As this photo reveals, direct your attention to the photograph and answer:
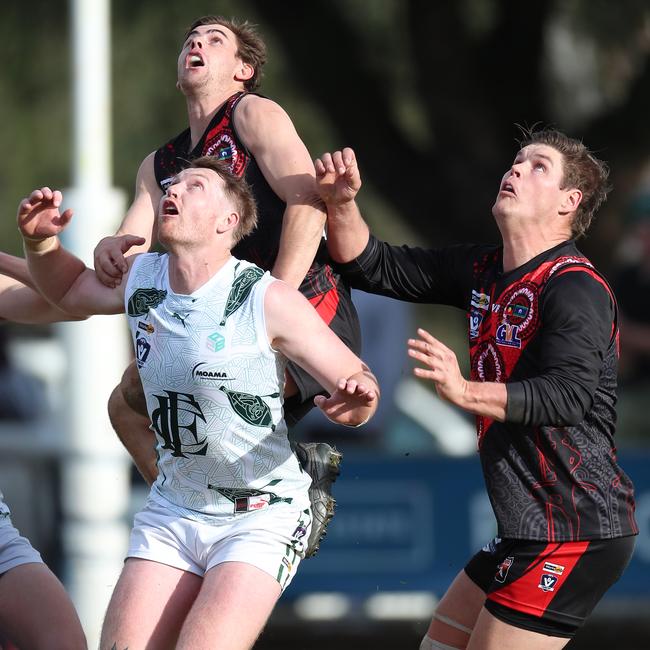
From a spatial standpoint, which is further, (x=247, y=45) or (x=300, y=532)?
(x=247, y=45)

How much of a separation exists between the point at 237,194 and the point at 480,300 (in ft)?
2.91

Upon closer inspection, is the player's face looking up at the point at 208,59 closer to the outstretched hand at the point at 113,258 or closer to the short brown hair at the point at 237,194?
the short brown hair at the point at 237,194

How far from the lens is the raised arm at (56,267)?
4.44m

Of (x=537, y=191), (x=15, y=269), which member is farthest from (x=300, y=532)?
(x=15, y=269)

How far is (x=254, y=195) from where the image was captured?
4504 millimetres

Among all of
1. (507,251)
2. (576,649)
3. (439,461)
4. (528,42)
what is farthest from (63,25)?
(507,251)

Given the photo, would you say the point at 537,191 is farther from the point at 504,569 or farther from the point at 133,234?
the point at 133,234

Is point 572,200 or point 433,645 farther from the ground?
point 572,200

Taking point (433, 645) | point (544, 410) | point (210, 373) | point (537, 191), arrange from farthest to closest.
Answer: point (433, 645)
point (537, 191)
point (210, 373)
point (544, 410)

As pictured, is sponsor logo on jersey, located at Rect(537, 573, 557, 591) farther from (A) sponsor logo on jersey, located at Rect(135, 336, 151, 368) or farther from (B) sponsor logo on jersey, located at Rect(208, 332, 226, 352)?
(A) sponsor logo on jersey, located at Rect(135, 336, 151, 368)

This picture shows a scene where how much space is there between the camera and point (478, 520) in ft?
25.6

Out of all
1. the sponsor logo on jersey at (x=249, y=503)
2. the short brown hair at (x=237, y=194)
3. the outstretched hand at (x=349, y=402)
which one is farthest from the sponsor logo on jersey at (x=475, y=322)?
the sponsor logo on jersey at (x=249, y=503)

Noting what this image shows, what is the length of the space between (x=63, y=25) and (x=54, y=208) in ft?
23.5

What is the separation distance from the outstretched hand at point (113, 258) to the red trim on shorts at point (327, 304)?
2.09 ft
